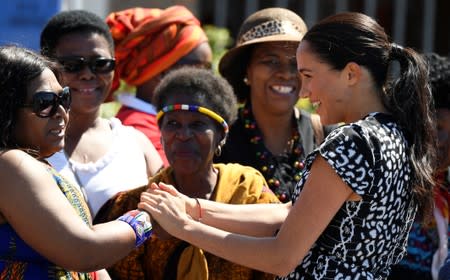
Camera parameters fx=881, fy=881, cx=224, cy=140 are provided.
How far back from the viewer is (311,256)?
10.3ft

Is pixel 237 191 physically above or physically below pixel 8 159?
below

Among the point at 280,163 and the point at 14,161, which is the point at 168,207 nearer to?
the point at 14,161

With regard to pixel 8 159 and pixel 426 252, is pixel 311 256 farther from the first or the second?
pixel 426 252

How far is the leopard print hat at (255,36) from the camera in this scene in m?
4.57

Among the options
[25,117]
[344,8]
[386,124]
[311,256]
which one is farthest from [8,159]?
[344,8]

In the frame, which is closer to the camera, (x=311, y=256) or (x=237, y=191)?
(x=311, y=256)

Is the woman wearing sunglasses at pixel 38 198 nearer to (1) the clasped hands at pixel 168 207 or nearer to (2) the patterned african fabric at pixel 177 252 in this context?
(1) the clasped hands at pixel 168 207

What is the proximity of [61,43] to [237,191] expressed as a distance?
1183 mm

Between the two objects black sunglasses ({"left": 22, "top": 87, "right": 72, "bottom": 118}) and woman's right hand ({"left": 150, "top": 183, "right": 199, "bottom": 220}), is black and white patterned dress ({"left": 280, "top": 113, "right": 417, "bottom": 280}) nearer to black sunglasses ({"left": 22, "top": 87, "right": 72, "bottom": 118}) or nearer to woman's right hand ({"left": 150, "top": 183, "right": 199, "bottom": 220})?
woman's right hand ({"left": 150, "top": 183, "right": 199, "bottom": 220})

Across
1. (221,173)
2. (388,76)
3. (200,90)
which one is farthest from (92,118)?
(388,76)

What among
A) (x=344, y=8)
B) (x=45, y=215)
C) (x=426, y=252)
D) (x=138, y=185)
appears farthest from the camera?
(x=344, y=8)

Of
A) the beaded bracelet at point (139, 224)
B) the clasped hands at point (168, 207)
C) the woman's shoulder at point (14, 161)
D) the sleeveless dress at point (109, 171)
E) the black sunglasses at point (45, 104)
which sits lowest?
the sleeveless dress at point (109, 171)

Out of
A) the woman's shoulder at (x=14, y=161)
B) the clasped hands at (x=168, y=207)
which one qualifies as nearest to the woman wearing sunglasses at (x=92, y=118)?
the clasped hands at (x=168, y=207)

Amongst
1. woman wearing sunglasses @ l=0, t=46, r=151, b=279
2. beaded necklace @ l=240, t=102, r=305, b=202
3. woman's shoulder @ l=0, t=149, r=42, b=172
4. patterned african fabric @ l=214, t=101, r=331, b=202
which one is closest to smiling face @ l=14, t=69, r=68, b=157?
woman wearing sunglasses @ l=0, t=46, r=151, b=279
